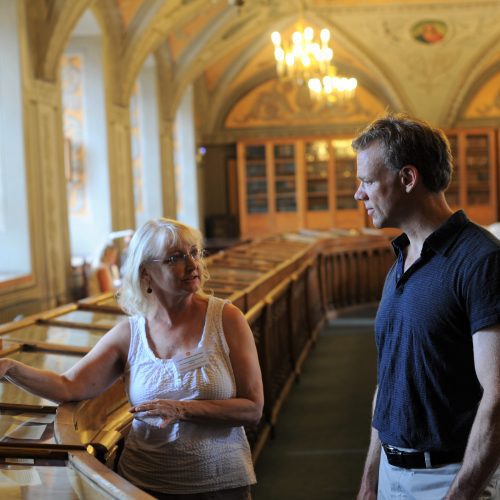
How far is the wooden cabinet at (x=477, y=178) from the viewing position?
1750 cm

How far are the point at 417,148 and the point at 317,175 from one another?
1610 cm

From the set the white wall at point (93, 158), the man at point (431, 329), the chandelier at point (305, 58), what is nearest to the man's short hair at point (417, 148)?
the man at point (431, 329)

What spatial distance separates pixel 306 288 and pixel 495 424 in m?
6.84

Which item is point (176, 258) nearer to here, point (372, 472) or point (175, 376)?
point (175, 376)

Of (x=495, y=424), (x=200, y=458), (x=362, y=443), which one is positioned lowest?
(x=362, y=443)

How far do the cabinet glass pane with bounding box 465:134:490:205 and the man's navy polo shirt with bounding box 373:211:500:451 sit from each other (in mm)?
16281

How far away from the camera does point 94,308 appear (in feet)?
13.6

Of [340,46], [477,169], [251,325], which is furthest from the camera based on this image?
[477,169]

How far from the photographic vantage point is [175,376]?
7.30ft

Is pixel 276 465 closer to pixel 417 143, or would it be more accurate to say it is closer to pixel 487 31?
pixel 417 143

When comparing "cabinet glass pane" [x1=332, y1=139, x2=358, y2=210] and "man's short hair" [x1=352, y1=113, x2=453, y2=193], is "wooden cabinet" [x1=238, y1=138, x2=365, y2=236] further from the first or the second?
"man's short hair" [x1=352, y1=113, x2=453, y2=193]

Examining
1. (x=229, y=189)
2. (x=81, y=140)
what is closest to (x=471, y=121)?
(x=229, y=189)

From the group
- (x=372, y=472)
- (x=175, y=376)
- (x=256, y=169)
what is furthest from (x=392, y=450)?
(x=256, y=169)

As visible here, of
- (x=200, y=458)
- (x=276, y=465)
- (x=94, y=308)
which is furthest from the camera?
(x=276, y=465)
